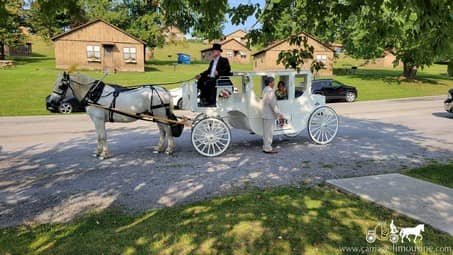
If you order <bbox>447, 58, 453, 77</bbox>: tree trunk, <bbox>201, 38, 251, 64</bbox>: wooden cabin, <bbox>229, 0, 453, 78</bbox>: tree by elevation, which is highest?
<bbox>201, 38, 251, 64</bbox>: wooden cabin

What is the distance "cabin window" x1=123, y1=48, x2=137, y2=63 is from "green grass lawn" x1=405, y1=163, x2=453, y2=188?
132 feet

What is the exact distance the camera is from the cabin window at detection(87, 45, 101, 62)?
42219 mm

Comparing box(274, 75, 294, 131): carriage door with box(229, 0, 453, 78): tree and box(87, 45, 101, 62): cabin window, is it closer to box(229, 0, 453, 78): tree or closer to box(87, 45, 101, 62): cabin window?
box(229, 0, 453, 78): tree

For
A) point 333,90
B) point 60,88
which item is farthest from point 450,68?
point 333,90

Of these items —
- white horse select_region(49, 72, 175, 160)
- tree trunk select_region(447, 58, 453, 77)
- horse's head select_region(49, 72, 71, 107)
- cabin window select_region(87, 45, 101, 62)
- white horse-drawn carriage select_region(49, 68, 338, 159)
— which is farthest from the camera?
cabin window select_region(87, 45, 101, 62)

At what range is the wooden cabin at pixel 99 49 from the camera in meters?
41.4

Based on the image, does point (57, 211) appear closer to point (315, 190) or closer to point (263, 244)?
point (263, 244)

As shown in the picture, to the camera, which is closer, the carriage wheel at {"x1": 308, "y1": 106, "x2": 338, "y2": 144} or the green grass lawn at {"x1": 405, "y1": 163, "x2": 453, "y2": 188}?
the green grass lawn at {"x1": 405, "y1": 163, "x2": 453, "y2": 188}

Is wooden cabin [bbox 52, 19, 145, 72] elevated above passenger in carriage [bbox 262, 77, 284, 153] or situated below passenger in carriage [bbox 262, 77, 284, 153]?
above

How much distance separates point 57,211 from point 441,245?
529 cm

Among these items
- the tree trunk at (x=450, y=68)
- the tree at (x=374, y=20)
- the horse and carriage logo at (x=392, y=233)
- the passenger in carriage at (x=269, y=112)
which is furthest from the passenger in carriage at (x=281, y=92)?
the tree trunk at (x=450, y=68)

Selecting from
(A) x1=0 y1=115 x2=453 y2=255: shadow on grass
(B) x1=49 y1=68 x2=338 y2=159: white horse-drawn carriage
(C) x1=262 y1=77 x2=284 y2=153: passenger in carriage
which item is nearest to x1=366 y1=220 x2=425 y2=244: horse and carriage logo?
(A) x1=0 y1=115 x2=453 y2=255: shadow on grass

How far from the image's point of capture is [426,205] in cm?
559

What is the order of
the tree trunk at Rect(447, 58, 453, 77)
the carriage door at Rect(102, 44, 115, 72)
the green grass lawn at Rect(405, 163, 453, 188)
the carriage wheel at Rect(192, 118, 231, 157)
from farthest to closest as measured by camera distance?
the carriage door at Rect(102, 44, 115, 72) < the carriage wheel at Rect(192, 118, 231, 157) < the green grass lawn at Rect(405, 163, 453, 188) < the tree trunk at Rect(447, 58, 453, 77)
